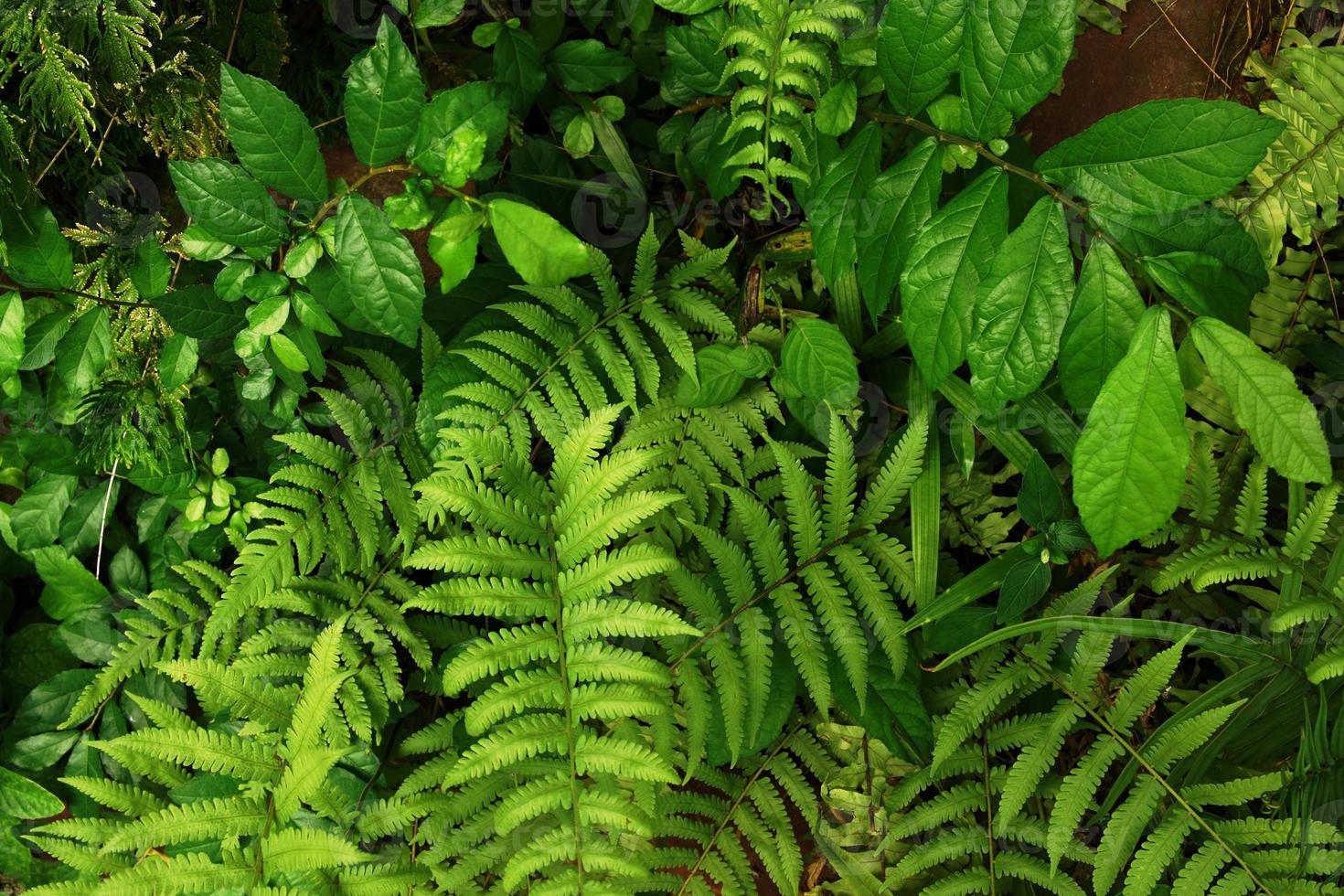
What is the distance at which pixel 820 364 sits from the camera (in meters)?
1.96

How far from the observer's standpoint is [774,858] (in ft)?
7.14

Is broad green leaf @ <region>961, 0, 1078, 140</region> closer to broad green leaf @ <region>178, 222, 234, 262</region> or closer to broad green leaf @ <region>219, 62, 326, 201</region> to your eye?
broad green leaf @ <region>219, 62, 326, 201</region>

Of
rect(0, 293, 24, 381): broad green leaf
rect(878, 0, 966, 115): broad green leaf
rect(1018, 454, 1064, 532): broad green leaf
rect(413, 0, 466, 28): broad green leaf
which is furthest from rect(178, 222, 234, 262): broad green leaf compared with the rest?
rect(1018, 454, 1064, 532): broad green leaf

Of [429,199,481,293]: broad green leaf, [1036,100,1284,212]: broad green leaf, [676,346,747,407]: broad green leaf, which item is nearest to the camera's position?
[1036,100,1284,212]: broad green leaf

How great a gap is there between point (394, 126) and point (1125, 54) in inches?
80.1

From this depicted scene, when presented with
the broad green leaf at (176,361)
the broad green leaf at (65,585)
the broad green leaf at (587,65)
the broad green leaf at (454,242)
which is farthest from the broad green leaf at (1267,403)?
the broad green leaf at (65,585)

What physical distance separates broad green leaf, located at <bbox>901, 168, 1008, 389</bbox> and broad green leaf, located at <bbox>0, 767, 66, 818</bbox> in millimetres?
2301

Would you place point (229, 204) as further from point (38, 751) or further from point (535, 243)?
point (38, 751)

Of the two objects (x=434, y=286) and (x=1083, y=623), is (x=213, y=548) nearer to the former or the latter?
(x=434, y=286)

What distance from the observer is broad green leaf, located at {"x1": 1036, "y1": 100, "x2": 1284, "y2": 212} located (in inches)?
55.9

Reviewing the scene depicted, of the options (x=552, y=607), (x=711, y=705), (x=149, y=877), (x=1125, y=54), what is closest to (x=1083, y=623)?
(x=711, y=705)

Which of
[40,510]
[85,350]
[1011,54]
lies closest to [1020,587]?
[1011,54]

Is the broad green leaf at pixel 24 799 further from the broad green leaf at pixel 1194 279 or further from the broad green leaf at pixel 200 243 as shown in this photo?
the broad green leaf at pixel 1194 279

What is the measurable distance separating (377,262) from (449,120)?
0.31 metres
